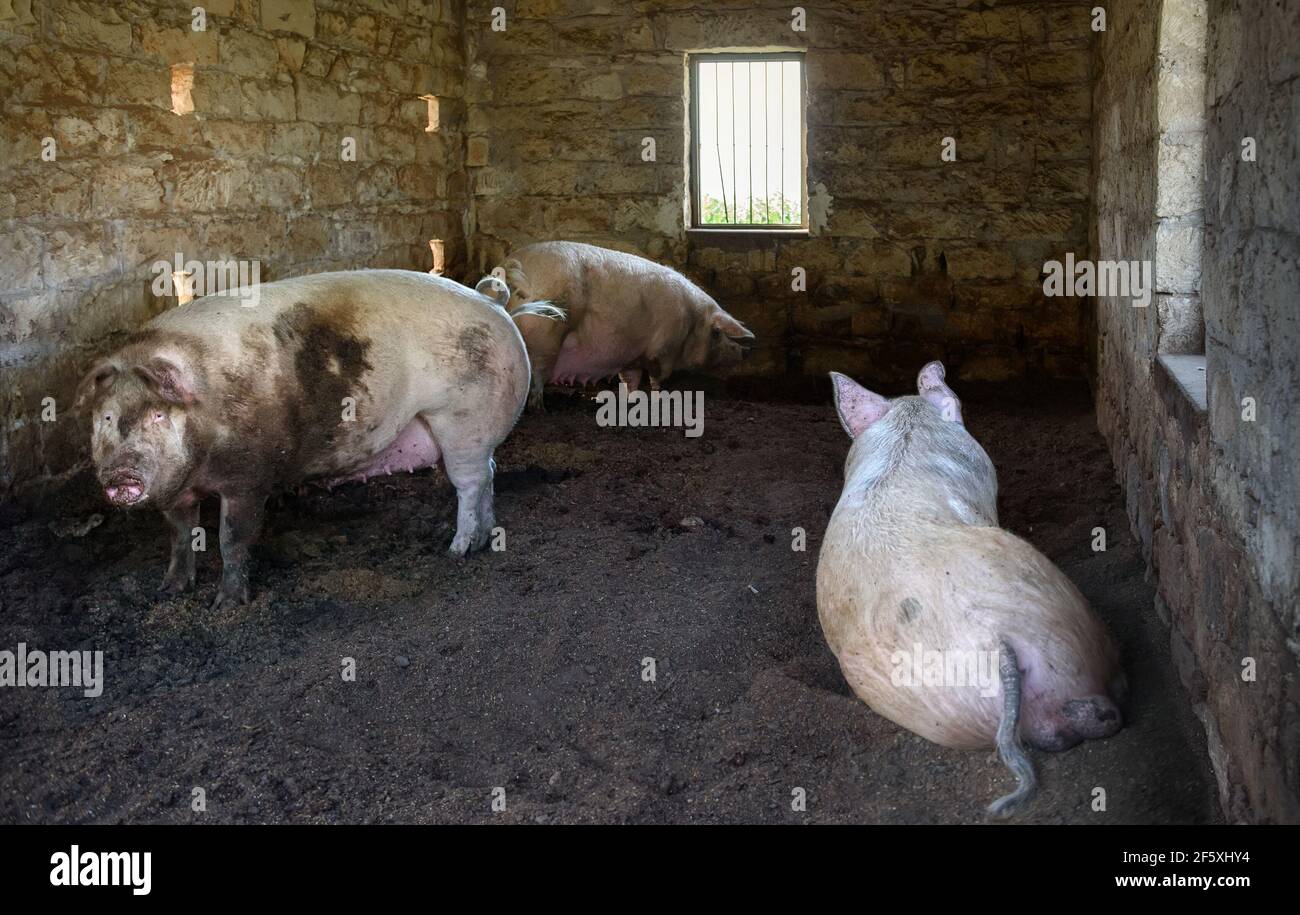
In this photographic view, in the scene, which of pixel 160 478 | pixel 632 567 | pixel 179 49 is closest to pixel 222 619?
pixel 160 478

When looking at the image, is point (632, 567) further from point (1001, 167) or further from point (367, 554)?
point (1001, 167)

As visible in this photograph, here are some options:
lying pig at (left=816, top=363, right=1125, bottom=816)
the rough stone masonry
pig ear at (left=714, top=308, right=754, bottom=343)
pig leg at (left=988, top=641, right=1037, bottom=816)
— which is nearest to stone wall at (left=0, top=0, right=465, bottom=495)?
the rough stone masonry

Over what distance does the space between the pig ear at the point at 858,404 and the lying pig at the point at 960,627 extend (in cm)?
65

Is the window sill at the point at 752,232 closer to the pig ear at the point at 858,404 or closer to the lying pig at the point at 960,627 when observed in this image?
the pig ear at the point at 858,404

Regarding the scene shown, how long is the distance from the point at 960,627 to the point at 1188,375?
4.42ft

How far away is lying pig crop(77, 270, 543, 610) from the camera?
4.28 m

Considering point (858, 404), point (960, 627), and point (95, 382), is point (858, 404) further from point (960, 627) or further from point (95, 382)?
point (95, 382)

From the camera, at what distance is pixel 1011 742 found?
109 inches

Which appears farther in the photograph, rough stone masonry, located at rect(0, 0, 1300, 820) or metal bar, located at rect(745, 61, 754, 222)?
metal bar, located at rect(745, 61, 754, 222)

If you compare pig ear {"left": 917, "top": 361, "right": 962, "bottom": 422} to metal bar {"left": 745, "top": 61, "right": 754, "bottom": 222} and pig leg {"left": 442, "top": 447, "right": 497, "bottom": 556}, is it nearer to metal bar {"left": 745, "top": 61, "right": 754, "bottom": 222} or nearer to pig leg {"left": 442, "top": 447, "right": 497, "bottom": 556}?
pig leg {"left": 442, "top": 447, "right": 497, "bottom": 556}

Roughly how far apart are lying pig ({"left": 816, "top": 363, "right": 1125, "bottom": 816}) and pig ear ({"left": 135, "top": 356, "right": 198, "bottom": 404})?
2.32 meters

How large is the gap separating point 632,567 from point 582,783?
5.82ft

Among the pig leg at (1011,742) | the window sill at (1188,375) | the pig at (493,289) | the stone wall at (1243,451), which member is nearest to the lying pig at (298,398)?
the pig at (493,289)

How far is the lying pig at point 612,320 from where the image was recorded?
24.0 feet
